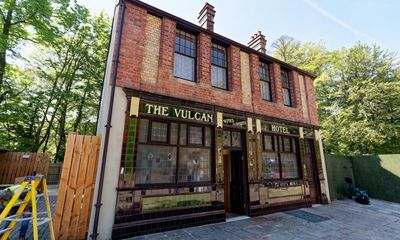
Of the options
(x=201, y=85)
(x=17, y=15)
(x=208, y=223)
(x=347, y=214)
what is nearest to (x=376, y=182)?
(x=347, y=214)

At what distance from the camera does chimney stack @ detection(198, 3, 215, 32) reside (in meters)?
8.13

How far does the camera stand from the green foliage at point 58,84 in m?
12.8

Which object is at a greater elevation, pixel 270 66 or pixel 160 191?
pixel 270 66

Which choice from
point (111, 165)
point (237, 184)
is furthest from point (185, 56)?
point (237, 184)

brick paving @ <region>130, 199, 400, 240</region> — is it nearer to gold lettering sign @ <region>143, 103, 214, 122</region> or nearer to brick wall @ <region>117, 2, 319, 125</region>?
gold lettering sign @ <region>143, 103, 214, 122</region>

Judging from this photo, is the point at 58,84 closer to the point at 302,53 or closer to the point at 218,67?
the point at 218,67

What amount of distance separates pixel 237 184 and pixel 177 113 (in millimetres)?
3816

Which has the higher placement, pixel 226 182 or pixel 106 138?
pixel 106 138

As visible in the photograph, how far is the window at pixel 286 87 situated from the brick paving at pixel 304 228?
513 cm

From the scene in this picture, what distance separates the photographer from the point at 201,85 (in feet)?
21.7

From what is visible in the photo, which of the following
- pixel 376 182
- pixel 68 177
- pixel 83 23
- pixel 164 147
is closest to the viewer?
pixel 68 177

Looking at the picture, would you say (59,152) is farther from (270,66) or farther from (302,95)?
(302,95)

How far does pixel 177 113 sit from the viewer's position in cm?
574

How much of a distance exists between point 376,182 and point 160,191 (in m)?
12.9
